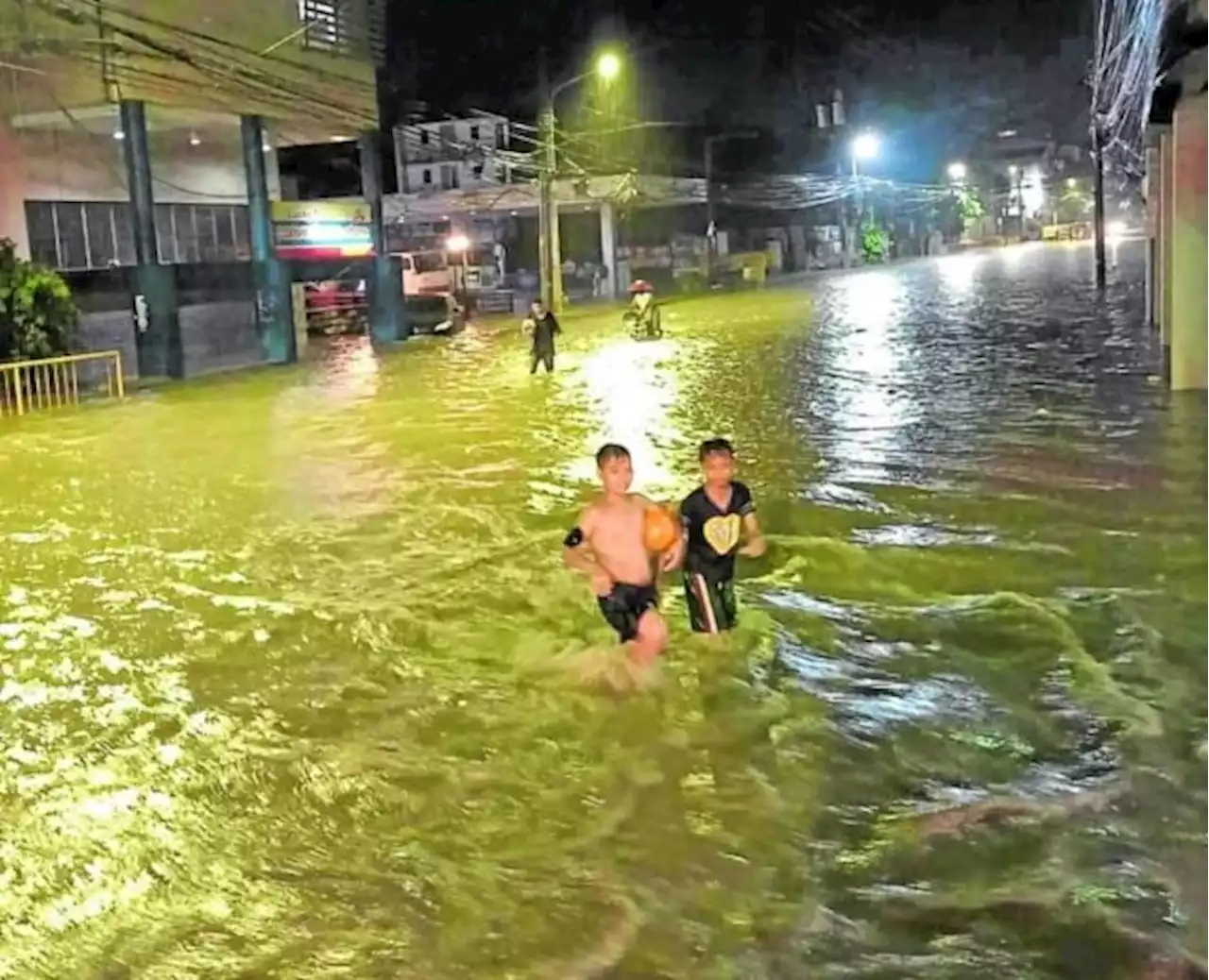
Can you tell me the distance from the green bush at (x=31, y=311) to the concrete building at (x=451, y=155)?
2842cm

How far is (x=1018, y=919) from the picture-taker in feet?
16.6

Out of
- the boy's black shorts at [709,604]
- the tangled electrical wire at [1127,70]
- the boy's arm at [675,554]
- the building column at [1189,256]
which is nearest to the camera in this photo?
the boy's arm at [675,554]

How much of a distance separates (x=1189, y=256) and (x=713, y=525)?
12.4m

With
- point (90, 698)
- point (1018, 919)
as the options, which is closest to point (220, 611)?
point (90, 698)

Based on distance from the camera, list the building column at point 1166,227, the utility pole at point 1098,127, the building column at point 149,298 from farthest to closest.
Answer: the utility pole at point 1098,127 < the building column at point 149,298 < the building column at point 1166,227

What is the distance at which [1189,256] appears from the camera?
59.4ft

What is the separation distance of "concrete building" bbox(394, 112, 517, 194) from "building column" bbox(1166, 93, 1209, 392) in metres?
36.4

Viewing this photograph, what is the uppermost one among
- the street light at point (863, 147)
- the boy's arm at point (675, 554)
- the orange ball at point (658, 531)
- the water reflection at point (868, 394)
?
the street light at point (863, 147)

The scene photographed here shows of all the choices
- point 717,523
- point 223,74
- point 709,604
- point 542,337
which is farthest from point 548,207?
point 717,523

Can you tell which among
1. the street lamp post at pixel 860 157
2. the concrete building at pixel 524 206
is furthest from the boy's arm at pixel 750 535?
the street lamp post at pixel 860 157

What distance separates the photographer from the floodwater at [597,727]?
5168 millimetres

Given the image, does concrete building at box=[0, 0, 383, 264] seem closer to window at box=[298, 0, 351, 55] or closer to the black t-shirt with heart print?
window at box=[298, 0, 351, 55]

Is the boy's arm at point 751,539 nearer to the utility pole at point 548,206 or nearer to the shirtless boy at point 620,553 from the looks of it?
the shirtless boy at point 620,553

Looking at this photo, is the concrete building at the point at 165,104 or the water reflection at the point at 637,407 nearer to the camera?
the water reflection at the point at 637,407
